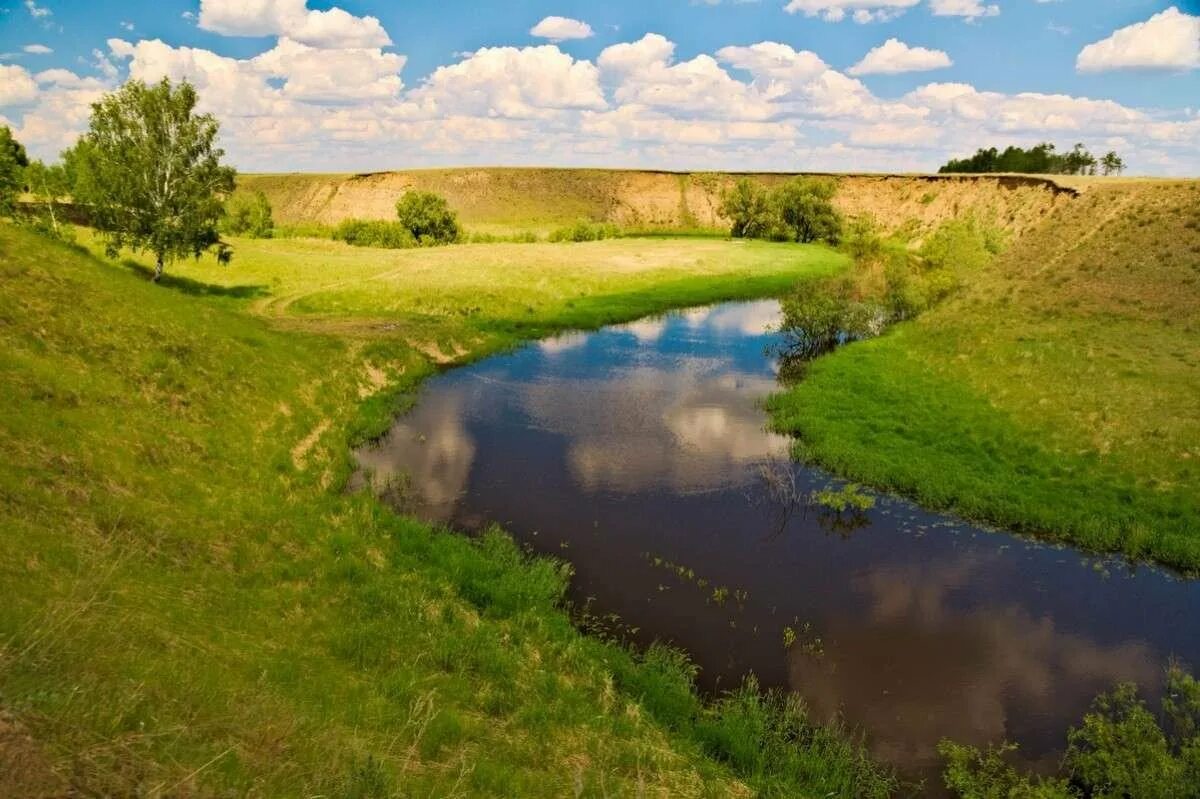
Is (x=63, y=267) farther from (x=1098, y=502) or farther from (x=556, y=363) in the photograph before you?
(x=1098, y=502)

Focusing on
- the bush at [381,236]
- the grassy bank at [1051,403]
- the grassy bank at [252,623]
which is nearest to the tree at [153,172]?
the grassy bank at [252,623]

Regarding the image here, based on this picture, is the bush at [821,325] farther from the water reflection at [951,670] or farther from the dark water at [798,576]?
the water reflection at [951,670]

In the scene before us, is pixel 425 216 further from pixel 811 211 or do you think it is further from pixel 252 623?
pixel 252 623

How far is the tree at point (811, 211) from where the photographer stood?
398ft

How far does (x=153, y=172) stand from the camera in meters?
42.7

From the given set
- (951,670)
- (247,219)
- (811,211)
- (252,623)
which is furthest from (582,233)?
(252,623)

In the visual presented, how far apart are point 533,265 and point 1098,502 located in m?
59.8

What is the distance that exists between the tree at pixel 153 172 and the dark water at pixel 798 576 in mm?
23826

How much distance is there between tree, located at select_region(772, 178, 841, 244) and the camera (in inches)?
4776

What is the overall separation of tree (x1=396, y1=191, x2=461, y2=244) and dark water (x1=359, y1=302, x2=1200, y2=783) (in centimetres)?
8863

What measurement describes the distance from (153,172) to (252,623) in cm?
4095

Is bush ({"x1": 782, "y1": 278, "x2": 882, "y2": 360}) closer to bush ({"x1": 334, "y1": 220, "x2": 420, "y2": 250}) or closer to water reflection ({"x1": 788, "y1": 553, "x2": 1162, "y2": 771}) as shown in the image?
water reflection ({"x1": 788, "y1": 553, "x2": 1162, "y2": 771})

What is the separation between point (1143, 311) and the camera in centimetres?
4119

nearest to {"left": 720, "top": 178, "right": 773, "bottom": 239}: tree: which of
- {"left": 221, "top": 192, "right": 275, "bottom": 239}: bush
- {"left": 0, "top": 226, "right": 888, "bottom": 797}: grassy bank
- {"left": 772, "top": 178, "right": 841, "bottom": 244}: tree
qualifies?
{"left": 772, "top": 178, "right": 841, "bottom": 244}: tree
